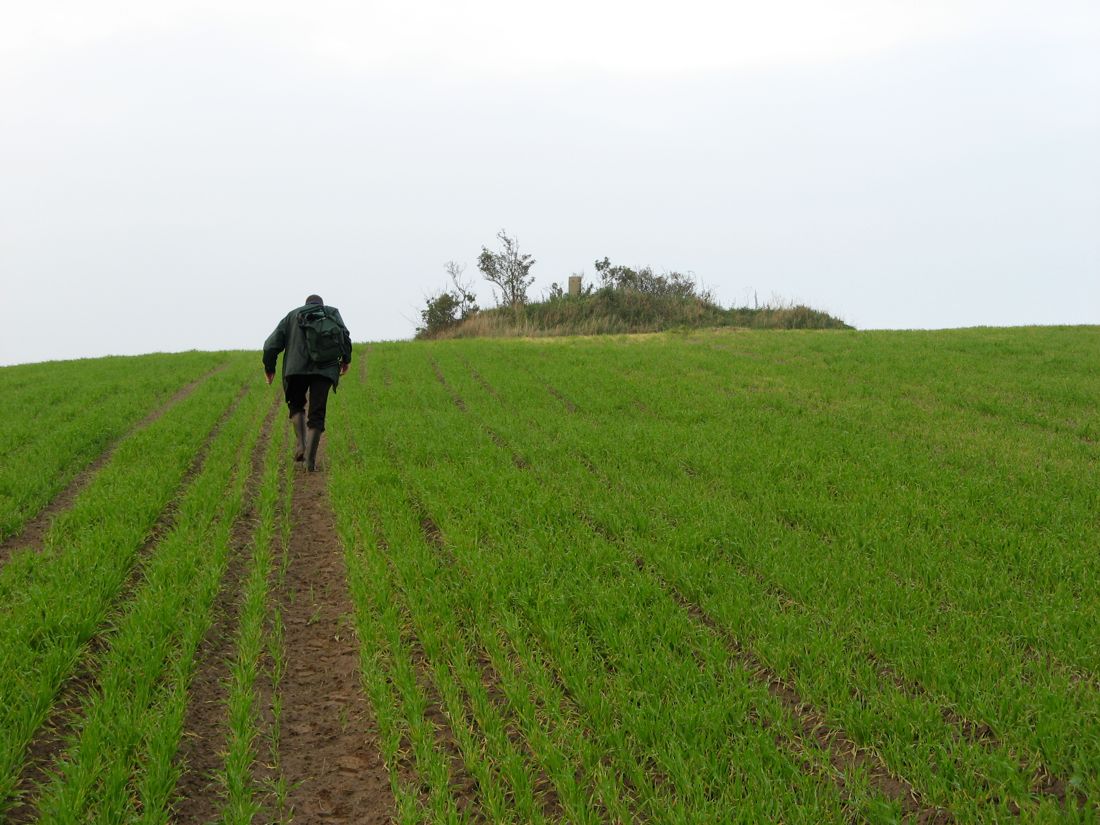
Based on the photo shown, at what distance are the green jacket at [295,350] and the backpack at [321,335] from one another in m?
0.07

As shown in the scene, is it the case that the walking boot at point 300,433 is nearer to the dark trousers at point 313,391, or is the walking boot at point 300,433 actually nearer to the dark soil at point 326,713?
the dark trousers at point 313,391

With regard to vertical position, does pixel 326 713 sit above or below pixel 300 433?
below

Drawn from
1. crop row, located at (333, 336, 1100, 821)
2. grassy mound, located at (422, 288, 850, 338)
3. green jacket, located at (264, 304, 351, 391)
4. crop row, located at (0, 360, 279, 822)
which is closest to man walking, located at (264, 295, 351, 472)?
green jacket, located at (264, 304, 351, 391)

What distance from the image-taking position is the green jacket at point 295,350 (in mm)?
8891

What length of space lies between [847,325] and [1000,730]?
34846 mm

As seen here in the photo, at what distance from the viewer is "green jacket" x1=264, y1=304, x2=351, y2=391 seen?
29.2 ft

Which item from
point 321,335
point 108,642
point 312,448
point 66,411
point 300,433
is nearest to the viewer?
point 108,642

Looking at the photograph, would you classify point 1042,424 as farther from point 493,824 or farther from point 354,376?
point 354,376

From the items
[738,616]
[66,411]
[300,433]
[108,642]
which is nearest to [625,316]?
[66,411]

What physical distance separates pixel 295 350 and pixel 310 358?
0.26 metres

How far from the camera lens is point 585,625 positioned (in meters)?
4.50

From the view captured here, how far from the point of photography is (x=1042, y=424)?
11000 millimetres

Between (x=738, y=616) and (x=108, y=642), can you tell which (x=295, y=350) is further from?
(x=738, y=616)

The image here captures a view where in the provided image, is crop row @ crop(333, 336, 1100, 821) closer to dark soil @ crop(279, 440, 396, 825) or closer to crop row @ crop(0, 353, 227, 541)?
dark soil @ crop(279, 440, 396, 825)
